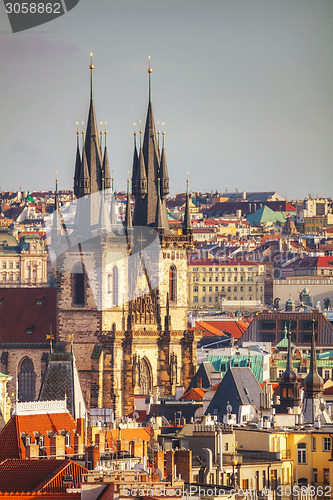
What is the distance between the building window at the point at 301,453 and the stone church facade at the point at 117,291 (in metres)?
32.6

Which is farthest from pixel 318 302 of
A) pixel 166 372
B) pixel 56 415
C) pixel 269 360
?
pixel 56 415

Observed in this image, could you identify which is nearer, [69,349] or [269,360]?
[69,349]

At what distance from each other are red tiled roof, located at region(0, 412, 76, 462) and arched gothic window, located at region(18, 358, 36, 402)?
31.4 metres

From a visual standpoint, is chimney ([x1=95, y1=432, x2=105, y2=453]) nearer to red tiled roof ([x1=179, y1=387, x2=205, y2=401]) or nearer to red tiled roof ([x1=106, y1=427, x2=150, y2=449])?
red tiled roof ([x1=106, y1=427, x2=150, y2=449])

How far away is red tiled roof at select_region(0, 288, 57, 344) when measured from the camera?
94.4 metres

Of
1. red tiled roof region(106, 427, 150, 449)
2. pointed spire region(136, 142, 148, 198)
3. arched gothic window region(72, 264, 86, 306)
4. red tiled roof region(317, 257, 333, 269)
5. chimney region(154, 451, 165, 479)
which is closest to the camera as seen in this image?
chimney region(154, 451, 165, 479)

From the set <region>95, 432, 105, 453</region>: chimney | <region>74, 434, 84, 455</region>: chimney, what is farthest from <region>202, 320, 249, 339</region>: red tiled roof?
<region>74, 434, 84, 455</region>: chimney

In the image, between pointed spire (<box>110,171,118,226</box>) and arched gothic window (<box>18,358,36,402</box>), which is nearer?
arched gothic window (<box>18,358,36,402</box>)

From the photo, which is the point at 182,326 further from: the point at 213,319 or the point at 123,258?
the point at 213,319

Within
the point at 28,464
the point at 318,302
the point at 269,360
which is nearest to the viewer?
the point at 28,464

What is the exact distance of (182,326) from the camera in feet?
314

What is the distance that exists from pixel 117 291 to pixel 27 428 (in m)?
36.0

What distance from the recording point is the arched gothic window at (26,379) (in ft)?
302

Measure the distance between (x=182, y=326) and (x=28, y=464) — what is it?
1942 inches
